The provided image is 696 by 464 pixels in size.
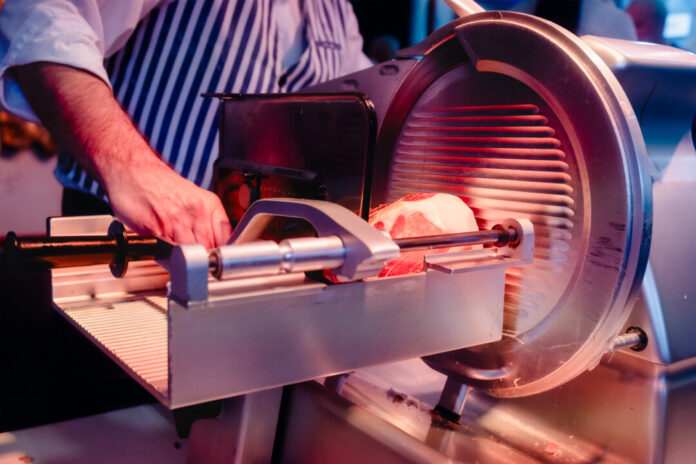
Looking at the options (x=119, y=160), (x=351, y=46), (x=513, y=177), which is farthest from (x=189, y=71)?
(x=513, y=177)

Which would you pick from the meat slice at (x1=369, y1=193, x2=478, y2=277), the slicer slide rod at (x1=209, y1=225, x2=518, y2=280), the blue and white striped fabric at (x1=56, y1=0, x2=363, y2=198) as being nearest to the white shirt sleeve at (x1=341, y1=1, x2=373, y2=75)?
the blue and white striped fabric at (x1=56, y1=0, x2=363, y2=198)

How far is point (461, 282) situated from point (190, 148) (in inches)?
49.6

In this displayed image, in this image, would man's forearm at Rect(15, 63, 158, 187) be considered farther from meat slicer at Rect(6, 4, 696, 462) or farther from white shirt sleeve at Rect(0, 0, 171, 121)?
meat slicer at Rect(6, 4, 696, 462)

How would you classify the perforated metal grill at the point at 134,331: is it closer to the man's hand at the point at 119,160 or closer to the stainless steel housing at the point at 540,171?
the man's hand at the point at 119,160

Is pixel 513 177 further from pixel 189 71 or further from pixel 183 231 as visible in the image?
pixel 189 71

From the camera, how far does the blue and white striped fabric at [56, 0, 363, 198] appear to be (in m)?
1.64

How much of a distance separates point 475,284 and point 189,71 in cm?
127

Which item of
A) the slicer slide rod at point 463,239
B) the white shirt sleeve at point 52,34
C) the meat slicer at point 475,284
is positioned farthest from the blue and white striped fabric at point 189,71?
the slicer slide rod at point 463,239

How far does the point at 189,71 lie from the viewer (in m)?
1.67

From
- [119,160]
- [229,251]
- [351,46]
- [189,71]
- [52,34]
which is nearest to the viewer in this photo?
[229,251]

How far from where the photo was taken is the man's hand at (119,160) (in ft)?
3.21

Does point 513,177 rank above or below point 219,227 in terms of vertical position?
above

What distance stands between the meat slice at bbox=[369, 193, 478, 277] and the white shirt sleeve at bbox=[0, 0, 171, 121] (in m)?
0.87

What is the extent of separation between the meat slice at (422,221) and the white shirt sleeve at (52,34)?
34.2 inches
